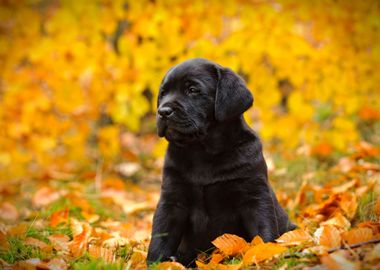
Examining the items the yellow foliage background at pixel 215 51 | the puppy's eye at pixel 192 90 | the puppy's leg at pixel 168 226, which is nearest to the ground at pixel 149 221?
the puppy's leg at pixel 168 226

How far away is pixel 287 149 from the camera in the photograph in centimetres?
716

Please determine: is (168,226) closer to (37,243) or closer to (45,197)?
(37,243)

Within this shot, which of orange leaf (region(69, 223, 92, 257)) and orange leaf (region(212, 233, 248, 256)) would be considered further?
orange leaf (region(69, 223, 92, 257))

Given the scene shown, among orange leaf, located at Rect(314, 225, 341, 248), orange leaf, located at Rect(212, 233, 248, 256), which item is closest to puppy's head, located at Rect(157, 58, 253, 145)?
orange leaf, located at Rect(212, 233, 248, 256)

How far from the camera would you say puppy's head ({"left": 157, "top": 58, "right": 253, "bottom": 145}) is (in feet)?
9.46

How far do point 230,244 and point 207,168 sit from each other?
48cm

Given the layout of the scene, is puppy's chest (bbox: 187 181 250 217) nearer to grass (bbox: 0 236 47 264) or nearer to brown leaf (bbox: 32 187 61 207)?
grass (bbox: 0 236 47 264)

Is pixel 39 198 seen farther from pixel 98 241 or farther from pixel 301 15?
pixel 301 15

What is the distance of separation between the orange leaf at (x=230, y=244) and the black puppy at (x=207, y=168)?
0.59 ft

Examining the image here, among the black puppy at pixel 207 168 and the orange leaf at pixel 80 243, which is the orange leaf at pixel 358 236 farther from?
the orange leaf at pixel 80 243

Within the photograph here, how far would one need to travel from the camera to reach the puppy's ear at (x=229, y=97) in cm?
291

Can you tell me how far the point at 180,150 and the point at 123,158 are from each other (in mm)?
4142

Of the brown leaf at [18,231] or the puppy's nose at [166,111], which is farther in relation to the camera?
the brown leaf at [18,231]

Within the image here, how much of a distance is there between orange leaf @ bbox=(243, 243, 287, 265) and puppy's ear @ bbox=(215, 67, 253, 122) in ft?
2.66
